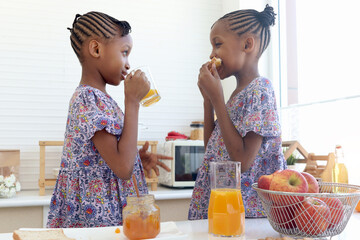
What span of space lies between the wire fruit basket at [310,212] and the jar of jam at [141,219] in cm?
23

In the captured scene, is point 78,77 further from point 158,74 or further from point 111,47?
point 111,47

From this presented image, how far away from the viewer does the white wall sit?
86.8 inches

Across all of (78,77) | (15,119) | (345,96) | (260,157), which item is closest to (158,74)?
(78,77)

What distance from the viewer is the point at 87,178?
1.04 m

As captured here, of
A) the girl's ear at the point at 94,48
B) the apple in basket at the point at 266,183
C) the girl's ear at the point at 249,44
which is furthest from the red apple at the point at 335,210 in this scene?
the girl's ear at the point at 94,48

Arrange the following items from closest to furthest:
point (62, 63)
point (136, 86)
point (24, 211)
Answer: point (136, 86) < point (24, 211) < point (62, 63)

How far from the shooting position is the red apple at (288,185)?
0.75m

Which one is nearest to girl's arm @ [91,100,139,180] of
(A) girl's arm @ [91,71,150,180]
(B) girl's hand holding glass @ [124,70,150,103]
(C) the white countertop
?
(A) girl's arm @ [91,71,150,180]

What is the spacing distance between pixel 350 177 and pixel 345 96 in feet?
1.21

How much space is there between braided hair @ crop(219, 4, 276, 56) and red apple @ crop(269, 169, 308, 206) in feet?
1.56

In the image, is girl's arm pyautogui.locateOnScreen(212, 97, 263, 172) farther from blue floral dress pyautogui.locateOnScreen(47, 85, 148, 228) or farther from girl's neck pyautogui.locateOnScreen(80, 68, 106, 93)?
girl's neck pyautogui.locateOnScreen(80, 68, 106, 93)

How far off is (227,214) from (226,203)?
0.8 inches

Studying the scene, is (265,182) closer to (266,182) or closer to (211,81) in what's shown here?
(266,182)

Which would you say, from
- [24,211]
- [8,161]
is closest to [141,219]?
[24,211]
